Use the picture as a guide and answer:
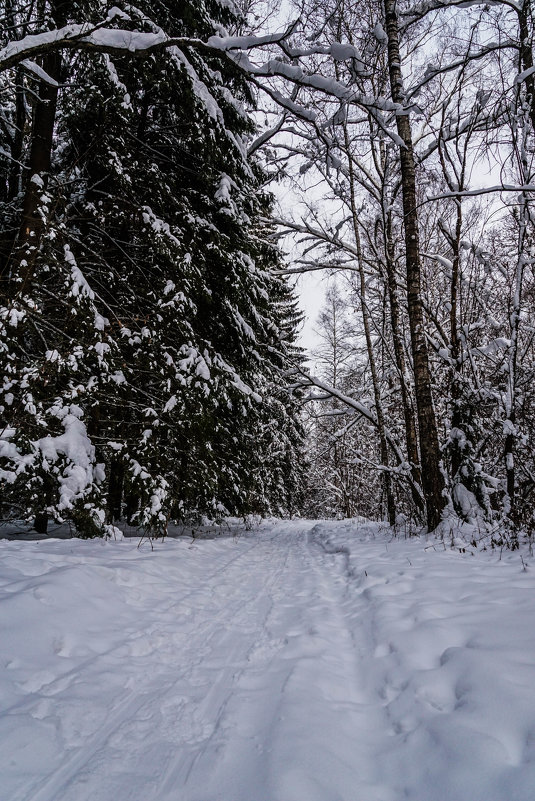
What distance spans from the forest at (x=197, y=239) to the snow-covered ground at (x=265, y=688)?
7.16 ft

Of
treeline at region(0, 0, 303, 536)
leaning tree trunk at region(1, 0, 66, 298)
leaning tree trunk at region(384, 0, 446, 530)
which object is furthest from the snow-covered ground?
leaning tree trunk at region(1, 0, 66, 298)

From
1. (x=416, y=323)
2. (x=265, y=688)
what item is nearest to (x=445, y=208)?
(x=416, y=323)

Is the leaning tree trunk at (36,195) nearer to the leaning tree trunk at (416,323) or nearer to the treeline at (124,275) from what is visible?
the treeline at (124,275)

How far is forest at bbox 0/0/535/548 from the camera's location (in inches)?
196

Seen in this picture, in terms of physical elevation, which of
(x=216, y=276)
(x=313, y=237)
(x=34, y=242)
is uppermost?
(x=313, y=237)

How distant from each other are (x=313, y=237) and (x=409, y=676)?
9097 mm

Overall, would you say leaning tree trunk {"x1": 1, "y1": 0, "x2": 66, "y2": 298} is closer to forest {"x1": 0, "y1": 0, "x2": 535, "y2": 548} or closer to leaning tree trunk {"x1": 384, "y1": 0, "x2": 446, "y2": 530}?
forest {"x1": 0, "y1": 0, "x2": 535, "y2": 548}

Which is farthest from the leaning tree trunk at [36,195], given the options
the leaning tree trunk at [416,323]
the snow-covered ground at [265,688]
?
the leaning tree trunk at [416,323]

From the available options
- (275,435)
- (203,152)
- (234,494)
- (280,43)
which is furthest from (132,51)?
(275,435)

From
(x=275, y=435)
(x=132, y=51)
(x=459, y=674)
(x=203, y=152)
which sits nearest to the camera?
(x=459, y=674)

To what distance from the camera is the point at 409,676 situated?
2.18 meters

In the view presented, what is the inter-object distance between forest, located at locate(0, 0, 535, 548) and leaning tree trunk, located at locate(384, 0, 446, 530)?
0.12ft

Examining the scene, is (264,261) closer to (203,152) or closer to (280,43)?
(203,152)

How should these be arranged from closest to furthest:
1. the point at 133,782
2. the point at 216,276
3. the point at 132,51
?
the point at 133,782
the point at 132,51
the point at 216,276
